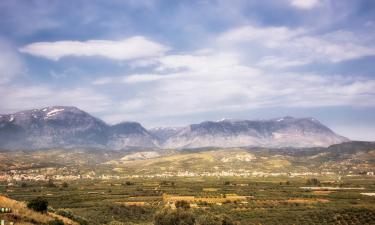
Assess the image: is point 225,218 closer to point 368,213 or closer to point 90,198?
point 368,213

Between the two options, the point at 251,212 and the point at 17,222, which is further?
the point at 251,212

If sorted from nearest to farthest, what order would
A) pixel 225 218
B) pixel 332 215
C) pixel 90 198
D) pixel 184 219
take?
pixel 184 219, pixel 225 218, pixel 332 215, pixel 90 198

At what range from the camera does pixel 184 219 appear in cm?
7619

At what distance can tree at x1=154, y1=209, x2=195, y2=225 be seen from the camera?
75.7 m

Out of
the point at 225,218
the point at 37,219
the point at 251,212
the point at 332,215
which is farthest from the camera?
the point at 251,212

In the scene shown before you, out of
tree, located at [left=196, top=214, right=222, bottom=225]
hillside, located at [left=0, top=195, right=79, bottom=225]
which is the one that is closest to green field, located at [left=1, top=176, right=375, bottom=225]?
tree, located at [left=196, top=214, right=222, bottom=225]

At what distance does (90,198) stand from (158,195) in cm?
2987

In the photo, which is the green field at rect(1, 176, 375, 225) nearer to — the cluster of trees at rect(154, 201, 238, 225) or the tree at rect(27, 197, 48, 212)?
the cluster of trees at rect(154, 201, 238, 225)

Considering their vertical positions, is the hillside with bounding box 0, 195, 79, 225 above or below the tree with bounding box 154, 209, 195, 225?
above

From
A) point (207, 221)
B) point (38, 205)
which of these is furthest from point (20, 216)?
point (207, 221)

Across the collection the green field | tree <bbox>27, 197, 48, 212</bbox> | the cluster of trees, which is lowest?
the green field

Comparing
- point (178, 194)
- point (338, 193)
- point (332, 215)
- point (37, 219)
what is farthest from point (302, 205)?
point (37, 219)

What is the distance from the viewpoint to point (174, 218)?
253 feet

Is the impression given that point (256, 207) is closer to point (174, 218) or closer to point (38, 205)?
point (174, 218)
